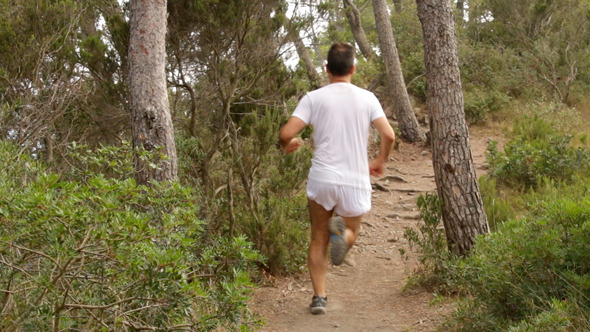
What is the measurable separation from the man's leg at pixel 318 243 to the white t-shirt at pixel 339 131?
0.35 m

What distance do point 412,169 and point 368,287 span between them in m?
6.47

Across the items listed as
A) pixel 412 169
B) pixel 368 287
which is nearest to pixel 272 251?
pixel 368 287

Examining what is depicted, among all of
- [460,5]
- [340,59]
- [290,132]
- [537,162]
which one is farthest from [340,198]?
[460,5]

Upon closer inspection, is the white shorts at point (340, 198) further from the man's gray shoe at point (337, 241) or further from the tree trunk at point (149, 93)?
the tree trunk at point (149, 93)

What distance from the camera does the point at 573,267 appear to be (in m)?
4.60

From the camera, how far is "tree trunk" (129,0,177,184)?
5613mm

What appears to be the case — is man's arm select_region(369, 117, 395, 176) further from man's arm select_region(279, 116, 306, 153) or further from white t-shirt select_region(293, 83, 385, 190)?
man's arm select_region(279, 116, 306, 153)

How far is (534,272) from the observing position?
15.3 feet

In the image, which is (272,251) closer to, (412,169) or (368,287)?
(368,287)

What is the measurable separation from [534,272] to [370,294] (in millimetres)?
2695

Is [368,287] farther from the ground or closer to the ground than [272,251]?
closer to the ground

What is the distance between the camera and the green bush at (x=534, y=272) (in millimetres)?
4461

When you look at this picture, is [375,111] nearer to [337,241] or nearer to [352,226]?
[352,226]

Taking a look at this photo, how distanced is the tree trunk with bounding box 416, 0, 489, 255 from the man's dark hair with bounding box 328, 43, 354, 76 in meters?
1.78
